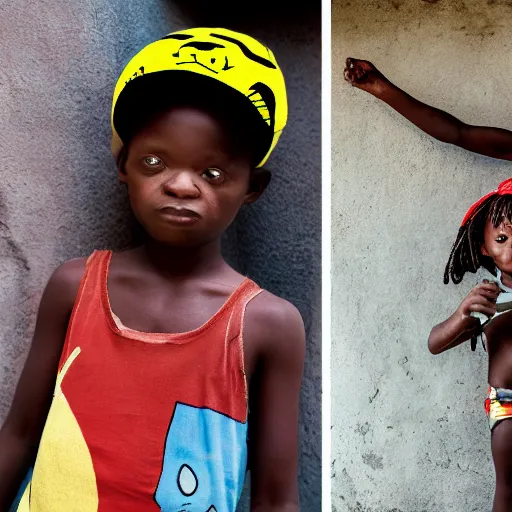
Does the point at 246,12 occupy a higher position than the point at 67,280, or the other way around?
the point at 246,12

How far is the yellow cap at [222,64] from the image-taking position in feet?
4.58

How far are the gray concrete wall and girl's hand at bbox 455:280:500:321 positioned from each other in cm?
3

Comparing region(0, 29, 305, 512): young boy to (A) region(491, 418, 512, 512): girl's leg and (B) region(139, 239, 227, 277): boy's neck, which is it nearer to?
(B) region(139, 239, 227, 277): boy's neck

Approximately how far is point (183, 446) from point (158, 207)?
0.45 metres

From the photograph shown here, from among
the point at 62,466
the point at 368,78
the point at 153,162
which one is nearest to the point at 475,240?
the point at 368,78

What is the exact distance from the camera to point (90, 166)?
5.25 ft

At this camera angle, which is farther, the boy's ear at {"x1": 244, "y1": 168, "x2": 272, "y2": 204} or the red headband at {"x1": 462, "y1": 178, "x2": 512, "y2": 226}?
the red headband at {"x1": 462, "y1": 178, "x2": 512, "y2": 226}

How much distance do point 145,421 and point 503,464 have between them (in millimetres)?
992

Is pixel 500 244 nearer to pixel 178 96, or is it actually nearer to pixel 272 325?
pixel 272 325

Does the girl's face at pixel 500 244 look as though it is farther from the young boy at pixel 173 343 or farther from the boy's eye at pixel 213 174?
the boy's eye at pixel 213 174

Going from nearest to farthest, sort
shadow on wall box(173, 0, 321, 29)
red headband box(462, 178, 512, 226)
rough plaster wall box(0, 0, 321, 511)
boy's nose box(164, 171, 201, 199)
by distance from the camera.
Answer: boy's nose box(164, 171, 201, 199) < rough plaster wall box(0, 0, 321, 511) < shadow on wall box(173, 0, 321, 29) < red headband box(462, 178, 512, 226)

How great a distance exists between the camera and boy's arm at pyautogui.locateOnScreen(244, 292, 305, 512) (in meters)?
1.44

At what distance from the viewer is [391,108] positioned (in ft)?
6.49

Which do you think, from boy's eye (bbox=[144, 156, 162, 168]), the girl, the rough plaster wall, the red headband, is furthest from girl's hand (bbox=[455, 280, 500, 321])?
boy's eye (bbox=[144, 156, 162, 168])
